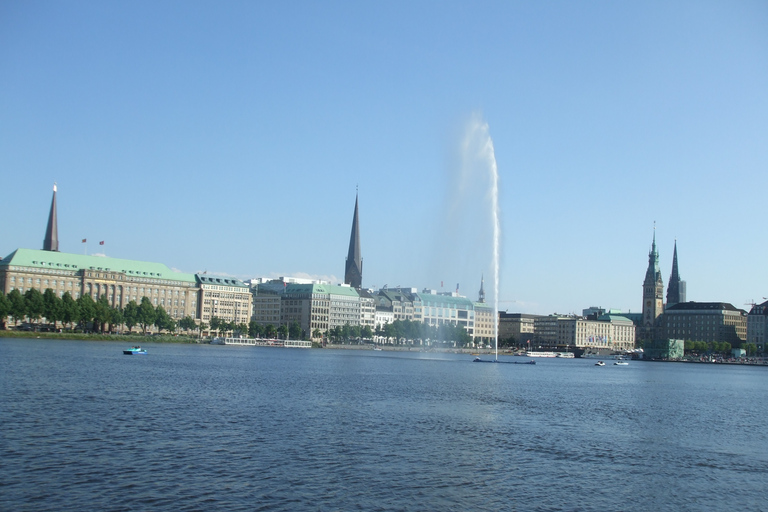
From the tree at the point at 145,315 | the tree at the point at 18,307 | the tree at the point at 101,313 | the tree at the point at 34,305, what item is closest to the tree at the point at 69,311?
the tree at the point at 34,305

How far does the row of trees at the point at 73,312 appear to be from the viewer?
12469cm

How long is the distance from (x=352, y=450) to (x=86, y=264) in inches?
6094

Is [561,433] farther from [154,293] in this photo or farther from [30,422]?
[154,293]

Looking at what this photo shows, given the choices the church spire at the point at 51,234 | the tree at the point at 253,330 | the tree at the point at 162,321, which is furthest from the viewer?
the tree at the point at 253,330

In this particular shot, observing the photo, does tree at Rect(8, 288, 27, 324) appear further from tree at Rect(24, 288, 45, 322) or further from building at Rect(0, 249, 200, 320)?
building at Rect(0, 249, 200, 320)

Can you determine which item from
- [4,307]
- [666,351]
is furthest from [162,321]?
[666,351]

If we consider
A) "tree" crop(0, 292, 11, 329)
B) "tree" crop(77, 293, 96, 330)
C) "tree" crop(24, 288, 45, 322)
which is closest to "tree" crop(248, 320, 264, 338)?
"tree" crop(77, 293, 96, 330)

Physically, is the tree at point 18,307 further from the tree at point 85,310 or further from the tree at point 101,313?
the tree at point 101,313

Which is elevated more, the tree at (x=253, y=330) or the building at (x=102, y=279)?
the building at (x=102, y=279)

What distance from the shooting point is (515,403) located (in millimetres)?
52250

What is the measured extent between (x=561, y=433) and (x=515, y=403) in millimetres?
14043

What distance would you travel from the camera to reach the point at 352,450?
31.0m

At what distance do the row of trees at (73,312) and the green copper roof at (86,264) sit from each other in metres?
18.8

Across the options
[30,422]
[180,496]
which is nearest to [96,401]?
[30,422]
